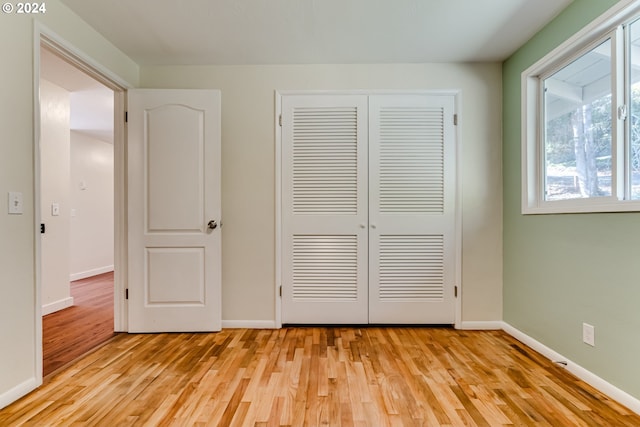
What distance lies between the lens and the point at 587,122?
2021 mm

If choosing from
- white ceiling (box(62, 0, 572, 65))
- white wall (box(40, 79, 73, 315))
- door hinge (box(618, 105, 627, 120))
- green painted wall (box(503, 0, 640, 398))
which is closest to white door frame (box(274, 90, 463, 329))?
white ceiling (box(62, 0, 572, 65))

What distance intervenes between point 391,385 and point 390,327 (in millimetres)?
983

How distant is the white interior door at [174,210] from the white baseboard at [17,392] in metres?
0.88

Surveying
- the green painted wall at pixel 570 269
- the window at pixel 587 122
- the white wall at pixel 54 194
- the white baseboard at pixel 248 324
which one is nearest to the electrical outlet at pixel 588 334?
the green painted wall at pixel 570 269

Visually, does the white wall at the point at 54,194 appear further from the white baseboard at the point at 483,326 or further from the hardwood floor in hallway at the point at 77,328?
the white baseboard at the point at 483,326

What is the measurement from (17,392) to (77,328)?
1270 mm

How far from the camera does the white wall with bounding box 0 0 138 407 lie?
5.52 feet

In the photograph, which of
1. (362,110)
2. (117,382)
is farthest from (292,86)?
(117,382)

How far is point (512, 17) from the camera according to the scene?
2.16 metres

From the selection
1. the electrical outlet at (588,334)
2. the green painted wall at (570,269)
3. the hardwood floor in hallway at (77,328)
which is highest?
the green painted wall at (570,269)

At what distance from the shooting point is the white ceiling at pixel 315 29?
2.04 meters

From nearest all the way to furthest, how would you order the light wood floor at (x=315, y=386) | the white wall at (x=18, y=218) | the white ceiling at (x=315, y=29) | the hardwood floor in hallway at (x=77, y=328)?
the light wood floor at (x=315, y=386) < the white wall at (x=18, y=218) < the white ceiling at (x=315, y=29) < the hardwood floor in hallway at (x=77, y=328)

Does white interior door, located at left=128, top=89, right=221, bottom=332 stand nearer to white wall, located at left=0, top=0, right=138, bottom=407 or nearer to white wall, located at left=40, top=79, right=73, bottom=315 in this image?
white wall, located at left=0, top=0, right=138, bottom=407

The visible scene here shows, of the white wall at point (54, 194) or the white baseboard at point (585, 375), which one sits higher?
the white wall at point (54, 194)
